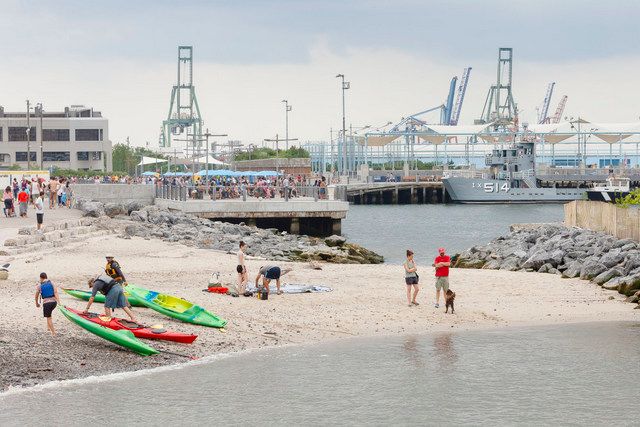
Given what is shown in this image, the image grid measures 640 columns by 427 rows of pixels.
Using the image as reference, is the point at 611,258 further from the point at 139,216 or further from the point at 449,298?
the point at 139,216

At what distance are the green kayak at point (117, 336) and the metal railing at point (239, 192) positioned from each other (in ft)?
131

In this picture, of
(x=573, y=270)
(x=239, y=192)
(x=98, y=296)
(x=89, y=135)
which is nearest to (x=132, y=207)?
(x=239, y=192)

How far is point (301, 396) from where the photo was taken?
73.5ft

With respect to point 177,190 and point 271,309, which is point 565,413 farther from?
point 177,190

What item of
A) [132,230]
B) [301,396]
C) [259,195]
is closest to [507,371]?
[301,396]

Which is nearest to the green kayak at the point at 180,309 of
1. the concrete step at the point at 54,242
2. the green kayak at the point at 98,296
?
the green kayak at the point at 98,296

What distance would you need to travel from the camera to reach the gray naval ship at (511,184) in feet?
424

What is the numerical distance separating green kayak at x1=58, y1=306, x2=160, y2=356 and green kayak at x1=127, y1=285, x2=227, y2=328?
257cm

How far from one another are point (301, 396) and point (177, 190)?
4413cm

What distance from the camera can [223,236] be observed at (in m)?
50.6

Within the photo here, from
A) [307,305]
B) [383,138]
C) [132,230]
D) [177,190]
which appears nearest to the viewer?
[307,305]

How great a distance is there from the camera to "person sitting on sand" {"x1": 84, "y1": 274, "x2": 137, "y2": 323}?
2417cm

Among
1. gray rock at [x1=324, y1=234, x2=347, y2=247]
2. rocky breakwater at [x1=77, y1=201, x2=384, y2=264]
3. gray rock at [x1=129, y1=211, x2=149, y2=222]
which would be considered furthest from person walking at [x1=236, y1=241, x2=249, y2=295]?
gray rock at [x1=129, y1=211, x2=149, y2=222]

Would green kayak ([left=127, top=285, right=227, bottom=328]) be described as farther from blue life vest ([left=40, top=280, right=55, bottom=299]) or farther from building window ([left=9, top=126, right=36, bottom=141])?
building window ([left=9, top=126, right=36, bottom=141])
